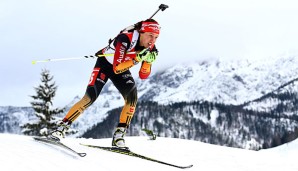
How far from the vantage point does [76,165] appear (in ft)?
19.0

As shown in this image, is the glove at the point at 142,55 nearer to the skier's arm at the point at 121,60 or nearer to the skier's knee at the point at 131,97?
the skier's arm at the point at 121,60

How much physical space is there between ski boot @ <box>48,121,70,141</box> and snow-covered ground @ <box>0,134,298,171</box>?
0.61ft

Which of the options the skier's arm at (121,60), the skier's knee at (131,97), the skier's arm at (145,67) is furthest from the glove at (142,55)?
the skier's knee at (131,97)

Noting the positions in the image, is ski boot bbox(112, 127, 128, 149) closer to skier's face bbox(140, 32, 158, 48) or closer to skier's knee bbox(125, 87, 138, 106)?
skier's knee bbox(125, 87, 138, 106)

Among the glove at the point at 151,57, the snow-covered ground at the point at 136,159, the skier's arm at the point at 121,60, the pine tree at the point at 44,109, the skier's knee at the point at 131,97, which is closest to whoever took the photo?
the snow-covered ground at the point at 136,159

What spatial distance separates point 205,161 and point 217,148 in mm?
1844

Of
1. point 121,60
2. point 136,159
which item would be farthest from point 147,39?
point 136,159

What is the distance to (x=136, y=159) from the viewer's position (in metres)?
7.41

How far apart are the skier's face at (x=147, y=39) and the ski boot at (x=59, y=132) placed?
2.20 m

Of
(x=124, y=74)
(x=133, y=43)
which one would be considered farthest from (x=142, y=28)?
(x=124, y=74)

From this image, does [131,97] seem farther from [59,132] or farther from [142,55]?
[59,132]

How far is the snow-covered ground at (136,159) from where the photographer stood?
5325 millimetres

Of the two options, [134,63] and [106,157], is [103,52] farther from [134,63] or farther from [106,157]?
[106,157]

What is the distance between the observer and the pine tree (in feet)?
101
